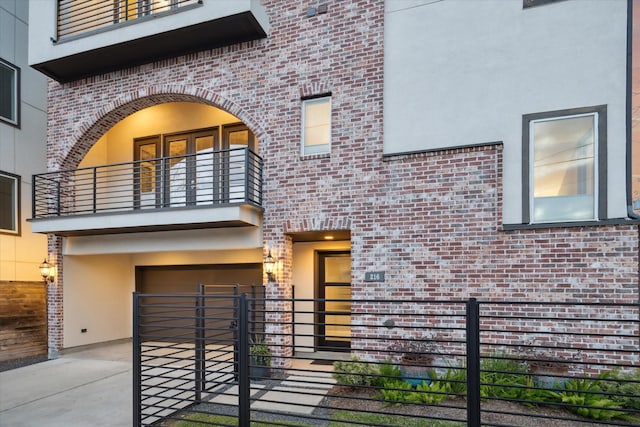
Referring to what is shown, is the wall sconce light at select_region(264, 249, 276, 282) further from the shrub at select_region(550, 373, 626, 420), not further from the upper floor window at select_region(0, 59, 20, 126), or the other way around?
the upper floor window at select_region(0, 59, 20, 126)

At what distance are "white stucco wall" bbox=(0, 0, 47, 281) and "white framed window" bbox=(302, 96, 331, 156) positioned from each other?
7391 millimetres

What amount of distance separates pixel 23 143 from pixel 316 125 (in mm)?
7695

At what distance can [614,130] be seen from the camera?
227 inches

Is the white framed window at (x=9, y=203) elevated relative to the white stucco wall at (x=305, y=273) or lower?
elevated

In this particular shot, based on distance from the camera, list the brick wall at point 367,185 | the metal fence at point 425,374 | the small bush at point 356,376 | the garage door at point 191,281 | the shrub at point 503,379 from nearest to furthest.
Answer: the metal fence at point 425,374, the shrub at point 503,379, the brick wall at point 367,185, the small bush at point 356,376, the garage door at point 191,281

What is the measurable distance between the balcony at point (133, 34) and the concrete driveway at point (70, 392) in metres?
6.51

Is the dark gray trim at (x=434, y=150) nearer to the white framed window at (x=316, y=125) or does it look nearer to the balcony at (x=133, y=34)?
the white framed window at (x=316, y=125)

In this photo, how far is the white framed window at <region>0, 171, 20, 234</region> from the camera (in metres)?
9.25

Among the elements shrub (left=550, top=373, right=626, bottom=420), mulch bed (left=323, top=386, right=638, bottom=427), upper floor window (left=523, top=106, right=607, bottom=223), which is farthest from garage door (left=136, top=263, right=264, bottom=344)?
shrub (left=550, top=373, right=626, bottom=420)

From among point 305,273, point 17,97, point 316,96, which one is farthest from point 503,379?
point 17,97

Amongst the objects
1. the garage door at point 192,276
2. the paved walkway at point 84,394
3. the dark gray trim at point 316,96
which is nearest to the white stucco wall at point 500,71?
the dark gray trim at point 316,96

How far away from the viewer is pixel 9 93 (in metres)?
9.54

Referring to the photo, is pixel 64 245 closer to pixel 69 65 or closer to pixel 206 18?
pixel 69 65

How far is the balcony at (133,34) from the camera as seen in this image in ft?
24.4
